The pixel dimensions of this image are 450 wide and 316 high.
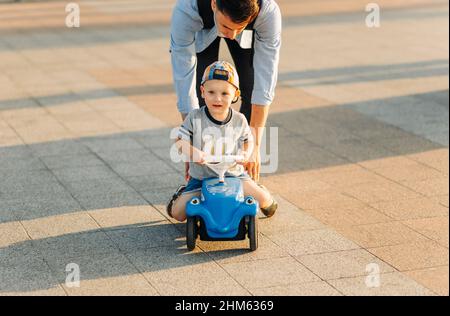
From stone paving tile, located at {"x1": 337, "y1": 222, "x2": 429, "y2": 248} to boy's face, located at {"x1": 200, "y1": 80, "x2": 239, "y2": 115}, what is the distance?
3.93 ft

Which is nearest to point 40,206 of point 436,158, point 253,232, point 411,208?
point 253,232

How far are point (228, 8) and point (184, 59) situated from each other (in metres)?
0.81

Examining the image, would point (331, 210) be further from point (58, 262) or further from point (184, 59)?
point (58, 262)

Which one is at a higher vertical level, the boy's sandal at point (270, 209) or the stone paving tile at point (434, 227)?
the boy's sandal at point (270, 209)

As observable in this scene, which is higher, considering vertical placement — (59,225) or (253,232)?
(253,232)

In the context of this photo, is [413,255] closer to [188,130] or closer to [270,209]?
[270,209]

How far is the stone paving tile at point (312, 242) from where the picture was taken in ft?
19.1

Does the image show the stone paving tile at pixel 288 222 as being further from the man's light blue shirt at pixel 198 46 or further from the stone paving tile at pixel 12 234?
the stone paving tile at pixel 12 234

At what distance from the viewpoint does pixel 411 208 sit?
6637 millimetres

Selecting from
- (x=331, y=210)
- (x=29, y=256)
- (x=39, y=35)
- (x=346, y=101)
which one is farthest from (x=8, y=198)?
(x=39, y=35)

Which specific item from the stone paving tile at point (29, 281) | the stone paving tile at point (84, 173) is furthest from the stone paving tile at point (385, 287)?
the stone paving tile at point (84, 173)

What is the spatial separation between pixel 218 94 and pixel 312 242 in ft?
3.76

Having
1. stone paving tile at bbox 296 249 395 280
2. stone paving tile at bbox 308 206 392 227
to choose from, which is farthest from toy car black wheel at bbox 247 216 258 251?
stone paving tile at bbox 308 206 392 227

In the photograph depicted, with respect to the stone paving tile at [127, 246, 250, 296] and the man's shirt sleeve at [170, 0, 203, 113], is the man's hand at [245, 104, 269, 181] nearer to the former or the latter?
the man's shirt sleeve at [170, 0, 203, 113]
